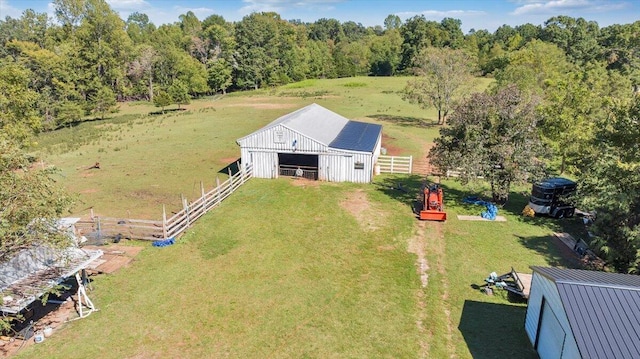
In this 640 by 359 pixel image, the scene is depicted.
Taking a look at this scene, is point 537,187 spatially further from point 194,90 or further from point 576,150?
point 194,90

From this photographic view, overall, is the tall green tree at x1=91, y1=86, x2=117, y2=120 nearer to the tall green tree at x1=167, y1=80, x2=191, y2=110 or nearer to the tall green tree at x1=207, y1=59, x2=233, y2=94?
the tall green tree at x1=167, y1=80, x2=191, y2=110

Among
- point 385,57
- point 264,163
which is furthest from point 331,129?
point 385,57

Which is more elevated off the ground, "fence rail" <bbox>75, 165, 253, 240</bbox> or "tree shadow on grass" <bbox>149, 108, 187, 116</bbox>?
"tree shadow on grass" <bbox>149, 108, 187, 116</bbox>

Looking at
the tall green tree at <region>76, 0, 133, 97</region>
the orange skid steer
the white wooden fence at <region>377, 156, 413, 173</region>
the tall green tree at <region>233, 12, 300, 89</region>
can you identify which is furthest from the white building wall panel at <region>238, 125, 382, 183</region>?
the tall green tree at <region>233, 12, 300, 89</region>

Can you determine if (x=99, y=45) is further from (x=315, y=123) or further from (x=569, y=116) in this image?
(x=569, y=116)

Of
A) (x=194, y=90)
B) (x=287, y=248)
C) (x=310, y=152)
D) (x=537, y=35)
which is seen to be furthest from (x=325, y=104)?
(x=537, y=35)

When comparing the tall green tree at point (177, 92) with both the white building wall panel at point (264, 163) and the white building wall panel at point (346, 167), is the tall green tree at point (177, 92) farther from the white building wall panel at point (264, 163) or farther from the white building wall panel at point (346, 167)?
the white building wall panel at point (346, 167)

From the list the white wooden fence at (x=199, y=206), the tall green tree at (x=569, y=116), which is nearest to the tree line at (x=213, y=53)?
the tall green tree at (x=569, y=116)
